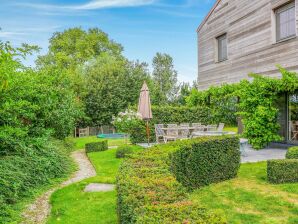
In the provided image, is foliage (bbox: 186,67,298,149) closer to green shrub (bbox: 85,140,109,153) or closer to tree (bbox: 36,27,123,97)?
green shrub (bbox: 85,140,109,153)

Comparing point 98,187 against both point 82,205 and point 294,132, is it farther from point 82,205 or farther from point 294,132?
point 294,132

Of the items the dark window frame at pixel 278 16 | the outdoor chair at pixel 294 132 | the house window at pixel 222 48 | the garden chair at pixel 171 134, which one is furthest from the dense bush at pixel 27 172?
the house window at pixel 222 48

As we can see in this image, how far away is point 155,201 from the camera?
9.88 feet

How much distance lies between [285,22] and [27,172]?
1159 cm

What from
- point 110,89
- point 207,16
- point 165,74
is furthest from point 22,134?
point 165,74

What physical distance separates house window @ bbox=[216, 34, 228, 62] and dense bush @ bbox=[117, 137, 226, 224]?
538 inches

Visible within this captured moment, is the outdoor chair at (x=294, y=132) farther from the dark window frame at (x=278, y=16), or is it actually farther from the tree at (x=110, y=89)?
the tree at (x=110, y=89)

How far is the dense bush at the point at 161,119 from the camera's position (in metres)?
15.6

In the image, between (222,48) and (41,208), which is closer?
(41,208)

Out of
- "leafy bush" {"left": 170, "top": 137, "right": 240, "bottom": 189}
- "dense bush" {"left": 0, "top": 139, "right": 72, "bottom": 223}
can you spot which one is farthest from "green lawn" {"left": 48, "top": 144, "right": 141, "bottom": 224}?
"leafy bush" {"left": 170, "top": 137, "right": 240, "bottom": 189}

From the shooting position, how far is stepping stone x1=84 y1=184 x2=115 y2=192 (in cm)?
724

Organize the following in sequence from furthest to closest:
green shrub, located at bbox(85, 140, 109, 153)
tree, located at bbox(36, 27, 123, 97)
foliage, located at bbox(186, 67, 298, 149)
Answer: tree, located at bbox(36, 27, 123, 97), green shrub, located at bbox(85, 140, 109, 153), foliage, located at bbox(186, 67, 298, 149)

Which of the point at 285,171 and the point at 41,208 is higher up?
the point at 285,171

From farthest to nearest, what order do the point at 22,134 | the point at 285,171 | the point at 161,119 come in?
the point at 161,119 < the point at 285,171 < the point at 22,134
